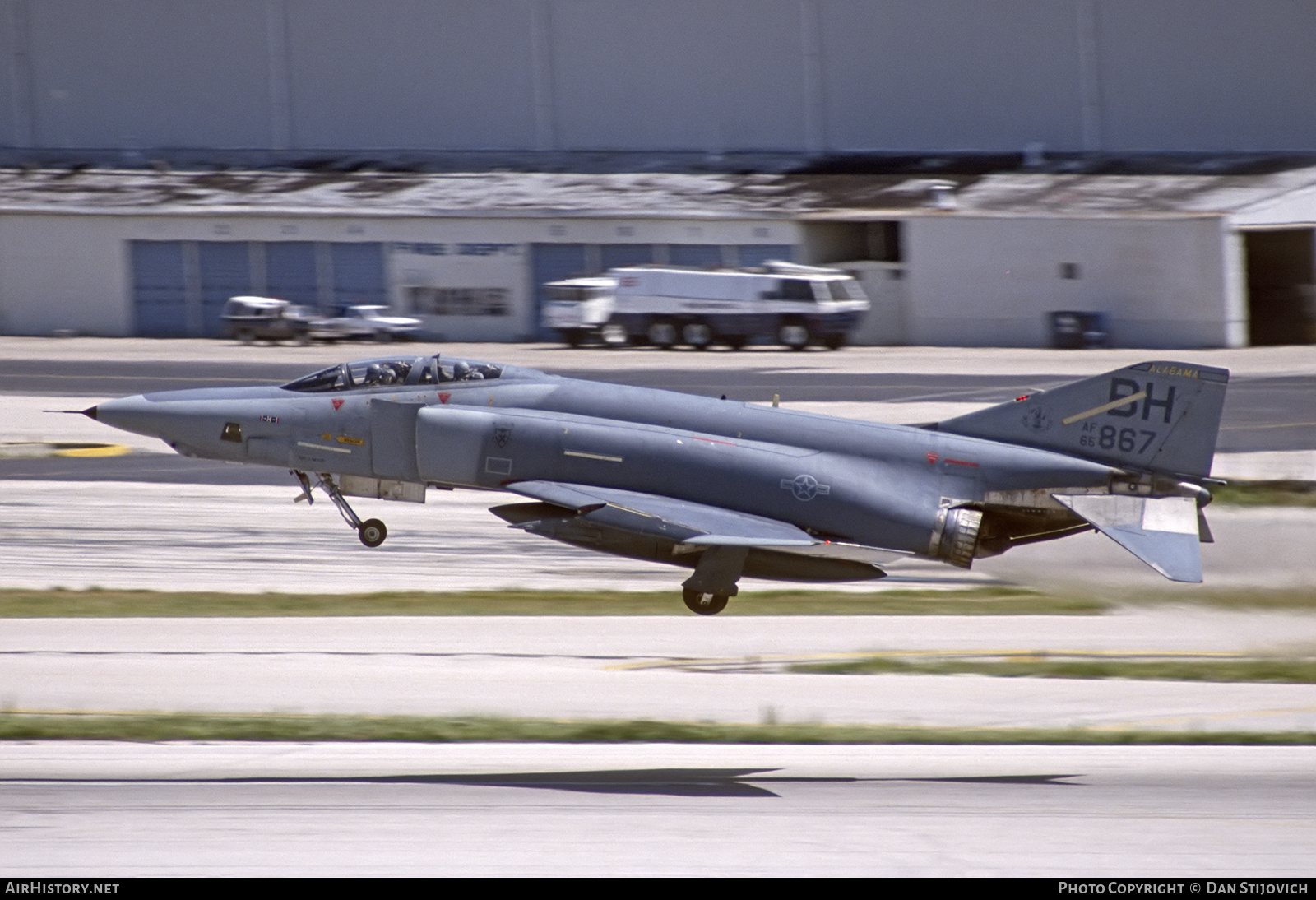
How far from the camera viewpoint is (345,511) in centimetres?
2133

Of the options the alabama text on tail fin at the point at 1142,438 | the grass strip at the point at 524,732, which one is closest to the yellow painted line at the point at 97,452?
the grass strip at the point at 524,732

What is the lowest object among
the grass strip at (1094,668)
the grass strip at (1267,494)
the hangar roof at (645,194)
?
the grass strip at (1094,668)

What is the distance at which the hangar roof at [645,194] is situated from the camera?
54000mm

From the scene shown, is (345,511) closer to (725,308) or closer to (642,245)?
(725,308)

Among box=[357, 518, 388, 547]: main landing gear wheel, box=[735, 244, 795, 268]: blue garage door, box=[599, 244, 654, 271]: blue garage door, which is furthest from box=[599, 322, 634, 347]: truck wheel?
box=[357, 518, 388, 547]: main landing gear wheel

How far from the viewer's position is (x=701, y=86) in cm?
6347

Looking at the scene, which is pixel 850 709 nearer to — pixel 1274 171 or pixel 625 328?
pixel 625 328

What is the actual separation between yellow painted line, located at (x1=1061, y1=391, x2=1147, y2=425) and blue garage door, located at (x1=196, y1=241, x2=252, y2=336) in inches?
1765

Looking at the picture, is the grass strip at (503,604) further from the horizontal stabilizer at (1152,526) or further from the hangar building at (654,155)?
the hangar building at (654,155)

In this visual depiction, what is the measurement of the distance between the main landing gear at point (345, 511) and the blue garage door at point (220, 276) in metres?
40.0

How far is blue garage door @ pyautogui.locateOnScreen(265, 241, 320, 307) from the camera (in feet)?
193

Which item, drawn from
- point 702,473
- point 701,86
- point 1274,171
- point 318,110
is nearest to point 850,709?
point 702,473

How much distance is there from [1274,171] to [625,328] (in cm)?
2510

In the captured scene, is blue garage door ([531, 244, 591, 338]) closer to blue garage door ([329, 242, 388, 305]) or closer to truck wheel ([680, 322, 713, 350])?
blue garage door ([329, 242, 388, 305])
